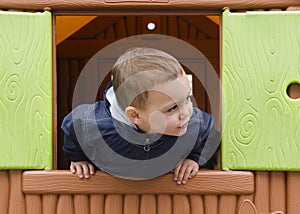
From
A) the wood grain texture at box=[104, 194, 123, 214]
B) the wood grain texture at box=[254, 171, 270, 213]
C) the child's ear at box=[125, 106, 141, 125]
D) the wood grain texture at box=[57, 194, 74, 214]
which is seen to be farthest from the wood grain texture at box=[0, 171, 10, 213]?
the wood grain texture at box=[254, 171, 270, 213]

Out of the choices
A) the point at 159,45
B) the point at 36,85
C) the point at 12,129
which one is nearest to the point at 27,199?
the point at 12,129

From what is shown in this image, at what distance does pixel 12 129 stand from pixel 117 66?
1.09ft

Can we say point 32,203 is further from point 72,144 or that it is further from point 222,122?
point 222,122

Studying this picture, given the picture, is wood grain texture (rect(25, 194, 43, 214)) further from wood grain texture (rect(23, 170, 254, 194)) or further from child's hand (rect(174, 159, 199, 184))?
child's hand (rect(174, 159, 199, 184))

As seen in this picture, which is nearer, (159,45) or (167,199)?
(167,199)

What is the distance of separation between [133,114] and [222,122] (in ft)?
0.84

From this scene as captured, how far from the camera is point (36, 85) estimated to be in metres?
1.85

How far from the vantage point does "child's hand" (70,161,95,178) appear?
1.86m

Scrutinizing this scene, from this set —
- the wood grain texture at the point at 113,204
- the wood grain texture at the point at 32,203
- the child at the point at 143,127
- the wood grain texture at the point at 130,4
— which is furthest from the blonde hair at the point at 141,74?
the wood grain texture at the point at 32,203

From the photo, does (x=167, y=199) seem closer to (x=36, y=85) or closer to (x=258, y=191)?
(x=258, y=191)

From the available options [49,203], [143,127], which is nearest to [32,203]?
[49,203]

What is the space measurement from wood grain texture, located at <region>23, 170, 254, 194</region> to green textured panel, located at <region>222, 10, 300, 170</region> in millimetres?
42

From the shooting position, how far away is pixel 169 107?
67.9 inches

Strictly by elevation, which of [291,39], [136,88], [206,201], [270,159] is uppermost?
[291,39]
